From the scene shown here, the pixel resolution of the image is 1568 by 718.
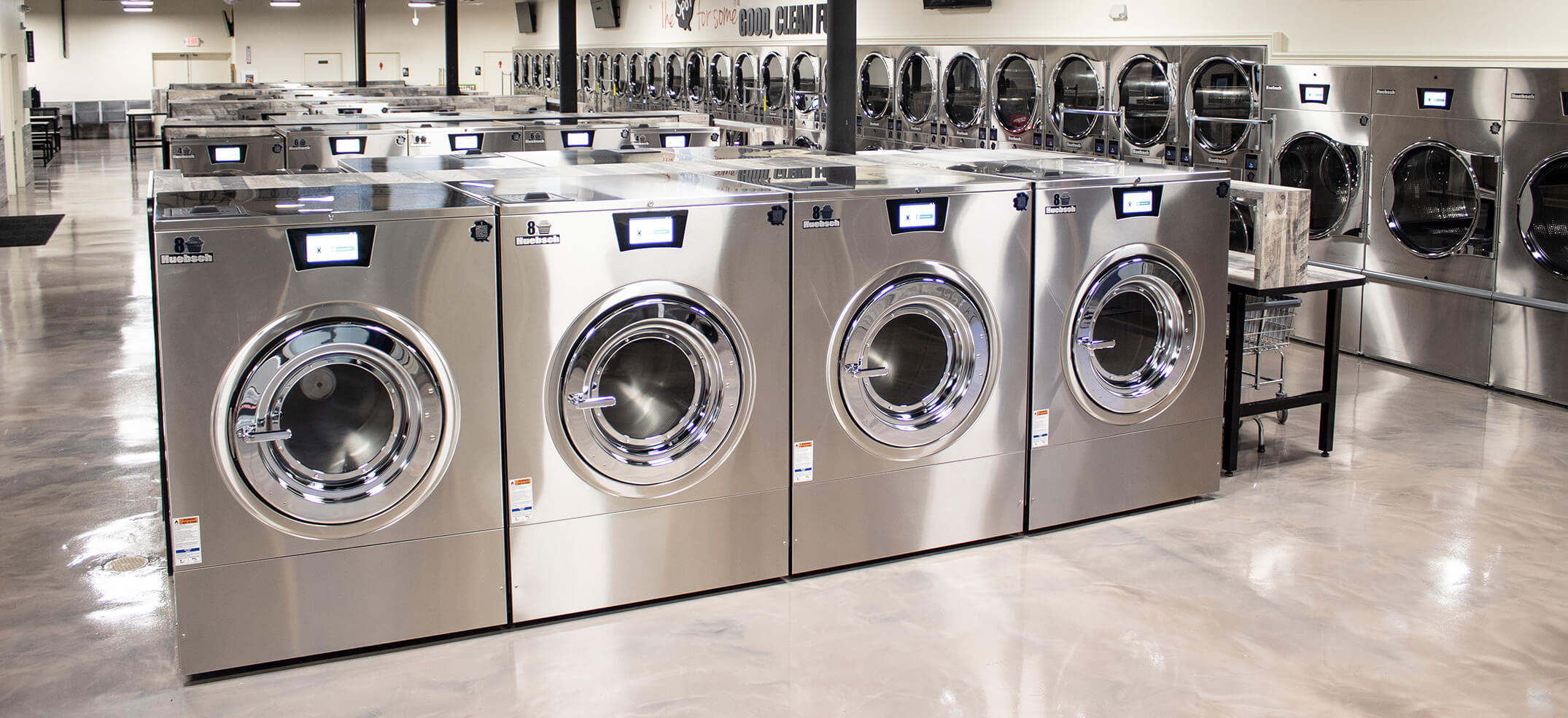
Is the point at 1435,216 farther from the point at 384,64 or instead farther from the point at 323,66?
the point at 323,66

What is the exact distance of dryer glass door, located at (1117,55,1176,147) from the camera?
8.59m

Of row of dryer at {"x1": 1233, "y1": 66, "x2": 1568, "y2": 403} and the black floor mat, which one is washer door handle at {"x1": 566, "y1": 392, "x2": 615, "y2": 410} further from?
the black floor mat

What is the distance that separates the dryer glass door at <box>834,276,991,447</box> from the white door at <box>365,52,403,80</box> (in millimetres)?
26031

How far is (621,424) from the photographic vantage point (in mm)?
3992

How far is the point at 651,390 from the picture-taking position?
4039mm

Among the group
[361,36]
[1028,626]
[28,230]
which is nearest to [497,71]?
[361,36]

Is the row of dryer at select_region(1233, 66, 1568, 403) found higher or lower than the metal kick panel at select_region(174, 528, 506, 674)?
higher

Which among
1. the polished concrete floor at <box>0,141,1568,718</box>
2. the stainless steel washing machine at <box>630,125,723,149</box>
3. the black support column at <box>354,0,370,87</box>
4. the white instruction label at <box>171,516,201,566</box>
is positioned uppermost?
the black support column at <box>354,0,370,87</box>

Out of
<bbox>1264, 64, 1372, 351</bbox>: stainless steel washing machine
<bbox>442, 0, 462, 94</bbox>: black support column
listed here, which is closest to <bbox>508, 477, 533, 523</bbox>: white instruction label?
<bbox>1264, 64, 1372, 351</bbox>: stainless steel washing machine

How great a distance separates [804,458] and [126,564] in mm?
2423

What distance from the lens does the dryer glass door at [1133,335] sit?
4664 millimetres

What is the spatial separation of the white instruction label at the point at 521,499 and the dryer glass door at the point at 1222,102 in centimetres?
587

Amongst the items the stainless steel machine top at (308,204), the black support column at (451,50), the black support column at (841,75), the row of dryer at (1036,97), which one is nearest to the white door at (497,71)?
the row of dryer at (1036,97)

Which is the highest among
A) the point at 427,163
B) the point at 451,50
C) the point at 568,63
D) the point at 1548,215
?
the point at 451,50
